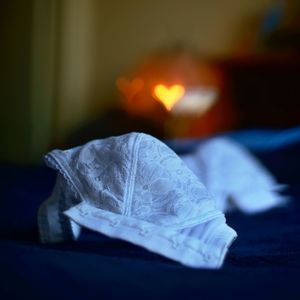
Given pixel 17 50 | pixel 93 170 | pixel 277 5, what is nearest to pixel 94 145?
pixel 93 170

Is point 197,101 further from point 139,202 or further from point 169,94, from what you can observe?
point 139,202

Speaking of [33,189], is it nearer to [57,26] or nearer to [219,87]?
[219,87]

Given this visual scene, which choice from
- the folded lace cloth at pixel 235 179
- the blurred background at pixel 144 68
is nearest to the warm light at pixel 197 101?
the blurred background at pixel 144 68

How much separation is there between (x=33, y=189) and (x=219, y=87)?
1172mm

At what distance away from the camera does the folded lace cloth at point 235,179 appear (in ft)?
3.19

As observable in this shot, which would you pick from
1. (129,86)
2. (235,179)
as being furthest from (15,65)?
(235,179)

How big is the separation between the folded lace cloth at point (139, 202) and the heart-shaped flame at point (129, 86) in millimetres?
1424

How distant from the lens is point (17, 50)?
1.96 metres

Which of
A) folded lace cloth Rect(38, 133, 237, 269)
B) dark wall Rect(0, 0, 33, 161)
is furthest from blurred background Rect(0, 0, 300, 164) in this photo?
folded lace cloth Rect(38, 133, 237, 269)

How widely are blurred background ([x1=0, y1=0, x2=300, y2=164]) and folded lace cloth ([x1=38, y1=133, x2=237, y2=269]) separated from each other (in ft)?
3.52

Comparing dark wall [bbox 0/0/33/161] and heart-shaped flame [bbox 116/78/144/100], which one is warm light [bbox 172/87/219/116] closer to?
heart-shaped flame [bbox 116/78/144/100]

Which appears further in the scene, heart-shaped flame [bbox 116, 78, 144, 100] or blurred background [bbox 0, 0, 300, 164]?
heart-shaped flame [bbox 116, 78, 144, 100]

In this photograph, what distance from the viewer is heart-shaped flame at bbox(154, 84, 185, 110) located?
1.91 meters

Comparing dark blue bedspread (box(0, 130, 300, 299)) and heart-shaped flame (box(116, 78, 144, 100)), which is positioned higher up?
dark blue bedspread (box(0, 130, 300, 299))
